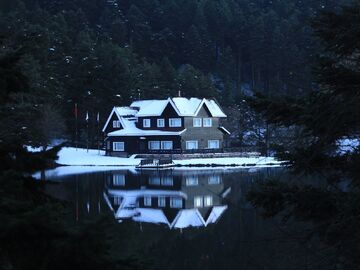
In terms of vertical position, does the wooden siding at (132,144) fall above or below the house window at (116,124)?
below

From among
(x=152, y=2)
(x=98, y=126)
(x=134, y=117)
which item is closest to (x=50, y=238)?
(x=134, y=117)

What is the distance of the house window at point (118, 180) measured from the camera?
29.7m

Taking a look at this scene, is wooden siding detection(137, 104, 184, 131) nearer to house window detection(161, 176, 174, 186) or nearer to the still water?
the still water

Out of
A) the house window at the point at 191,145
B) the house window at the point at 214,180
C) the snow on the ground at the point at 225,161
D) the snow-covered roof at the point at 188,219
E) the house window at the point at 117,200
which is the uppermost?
the house window at the point at 191,145

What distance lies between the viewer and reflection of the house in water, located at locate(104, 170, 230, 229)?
18906mm

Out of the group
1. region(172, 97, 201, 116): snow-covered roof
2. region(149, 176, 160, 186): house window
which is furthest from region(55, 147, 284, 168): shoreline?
region(149, 176, 160, 186): house window

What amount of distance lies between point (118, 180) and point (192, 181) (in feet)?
15.5

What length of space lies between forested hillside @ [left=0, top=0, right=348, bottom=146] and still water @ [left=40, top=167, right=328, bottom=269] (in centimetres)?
1067

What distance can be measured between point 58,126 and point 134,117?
853 cm

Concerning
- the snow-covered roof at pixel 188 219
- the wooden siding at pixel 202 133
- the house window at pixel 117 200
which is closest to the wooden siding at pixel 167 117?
the wooden siding at pixel 202 133

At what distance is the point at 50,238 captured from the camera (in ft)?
8.47

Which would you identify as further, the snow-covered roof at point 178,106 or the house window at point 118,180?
the snow-covered roof at point 178,106

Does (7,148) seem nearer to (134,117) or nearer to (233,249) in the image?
(233,249)

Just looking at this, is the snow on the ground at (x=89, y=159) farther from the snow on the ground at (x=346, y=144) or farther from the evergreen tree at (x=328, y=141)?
the snow on the ground at (x=346, y=144)
